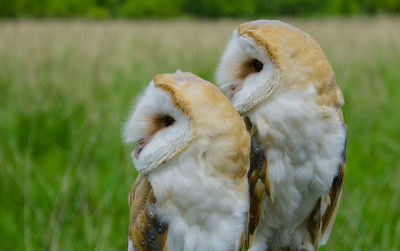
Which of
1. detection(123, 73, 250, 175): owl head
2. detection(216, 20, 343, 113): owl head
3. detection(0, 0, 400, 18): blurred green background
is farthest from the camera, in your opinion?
detection(0, 0, 400, 18): blurred green background

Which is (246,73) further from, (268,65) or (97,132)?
(97,132)

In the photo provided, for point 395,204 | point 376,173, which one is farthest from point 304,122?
point 376,173

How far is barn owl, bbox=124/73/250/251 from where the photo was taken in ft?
2.13

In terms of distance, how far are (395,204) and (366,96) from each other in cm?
146

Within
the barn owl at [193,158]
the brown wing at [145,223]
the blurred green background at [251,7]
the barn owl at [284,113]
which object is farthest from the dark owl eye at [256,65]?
the blurred green background at [251,7]

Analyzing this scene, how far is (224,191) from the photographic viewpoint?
67 centimetres

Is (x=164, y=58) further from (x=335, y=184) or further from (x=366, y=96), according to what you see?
(x=335, y=184)

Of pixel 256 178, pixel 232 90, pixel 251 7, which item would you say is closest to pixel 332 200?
pixel 256 178

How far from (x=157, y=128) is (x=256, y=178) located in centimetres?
28

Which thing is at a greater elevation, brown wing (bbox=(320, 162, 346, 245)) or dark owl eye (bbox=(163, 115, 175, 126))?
dark owl eye (bbox=(163, 115, 175, 126))

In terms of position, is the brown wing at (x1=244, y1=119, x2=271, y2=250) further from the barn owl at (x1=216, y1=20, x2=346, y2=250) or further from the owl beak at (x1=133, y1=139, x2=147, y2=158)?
A: the owl beak at (x1=133, y1=139, x2=147, y2=158)

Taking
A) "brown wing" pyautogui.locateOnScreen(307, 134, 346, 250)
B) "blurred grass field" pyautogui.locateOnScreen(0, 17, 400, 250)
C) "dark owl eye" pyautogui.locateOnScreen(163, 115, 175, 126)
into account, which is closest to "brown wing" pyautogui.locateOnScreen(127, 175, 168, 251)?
"dark owl eye" pyautogui.locateOnScreen(163, 115, 175, 126)

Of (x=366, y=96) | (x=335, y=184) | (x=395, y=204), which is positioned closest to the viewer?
(x=335, y=184)

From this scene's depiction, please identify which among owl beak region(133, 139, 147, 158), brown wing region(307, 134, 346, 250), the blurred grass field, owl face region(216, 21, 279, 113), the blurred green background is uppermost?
owl face region(216, 21, 279, 113)
